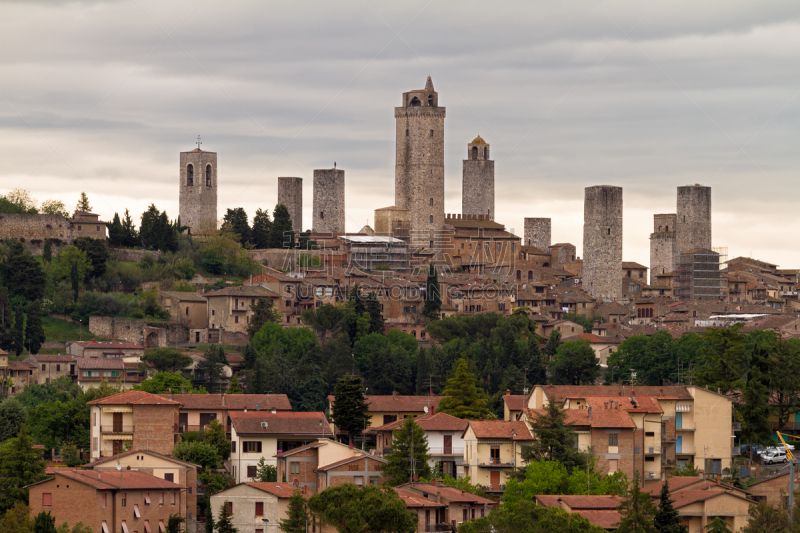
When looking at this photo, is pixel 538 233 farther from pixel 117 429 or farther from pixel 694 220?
pixel 117 429

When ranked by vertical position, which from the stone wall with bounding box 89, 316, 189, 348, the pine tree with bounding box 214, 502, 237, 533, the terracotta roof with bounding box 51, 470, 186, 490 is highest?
the stone wall with bounding box 89, 316, 189, 348

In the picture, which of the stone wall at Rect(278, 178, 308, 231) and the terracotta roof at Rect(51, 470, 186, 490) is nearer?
the terracotta roof at Rect(51, 470, 186, 490)

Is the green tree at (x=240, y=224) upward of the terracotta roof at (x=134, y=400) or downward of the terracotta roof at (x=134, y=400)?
upward

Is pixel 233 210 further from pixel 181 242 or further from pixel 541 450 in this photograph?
pixel 541 450

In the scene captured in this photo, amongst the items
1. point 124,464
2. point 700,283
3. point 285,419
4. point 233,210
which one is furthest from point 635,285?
point 124,464

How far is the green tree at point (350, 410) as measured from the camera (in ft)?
170

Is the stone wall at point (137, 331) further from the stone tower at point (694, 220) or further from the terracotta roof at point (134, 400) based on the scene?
the stone tower at point (694, 220)

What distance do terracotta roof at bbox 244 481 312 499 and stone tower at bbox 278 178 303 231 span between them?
61530 mm

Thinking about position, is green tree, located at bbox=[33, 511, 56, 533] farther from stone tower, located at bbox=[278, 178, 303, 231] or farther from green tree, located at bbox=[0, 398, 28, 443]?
stone tower, located at bbox=[278, 178, 303, 231]

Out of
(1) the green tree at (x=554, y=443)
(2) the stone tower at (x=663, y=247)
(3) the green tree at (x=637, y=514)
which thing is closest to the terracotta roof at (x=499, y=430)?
(1) the green tree at (x=554, y=443)

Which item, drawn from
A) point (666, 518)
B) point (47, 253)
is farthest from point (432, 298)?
point (666, 518)

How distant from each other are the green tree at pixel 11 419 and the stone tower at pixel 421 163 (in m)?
47.0

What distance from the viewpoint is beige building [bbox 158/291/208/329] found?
257 feet

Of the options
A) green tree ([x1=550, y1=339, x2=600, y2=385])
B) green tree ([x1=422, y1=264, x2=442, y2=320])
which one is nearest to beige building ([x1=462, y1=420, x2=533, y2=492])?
green tree ([x1=550, y1=339, x2=600, y2=385])
